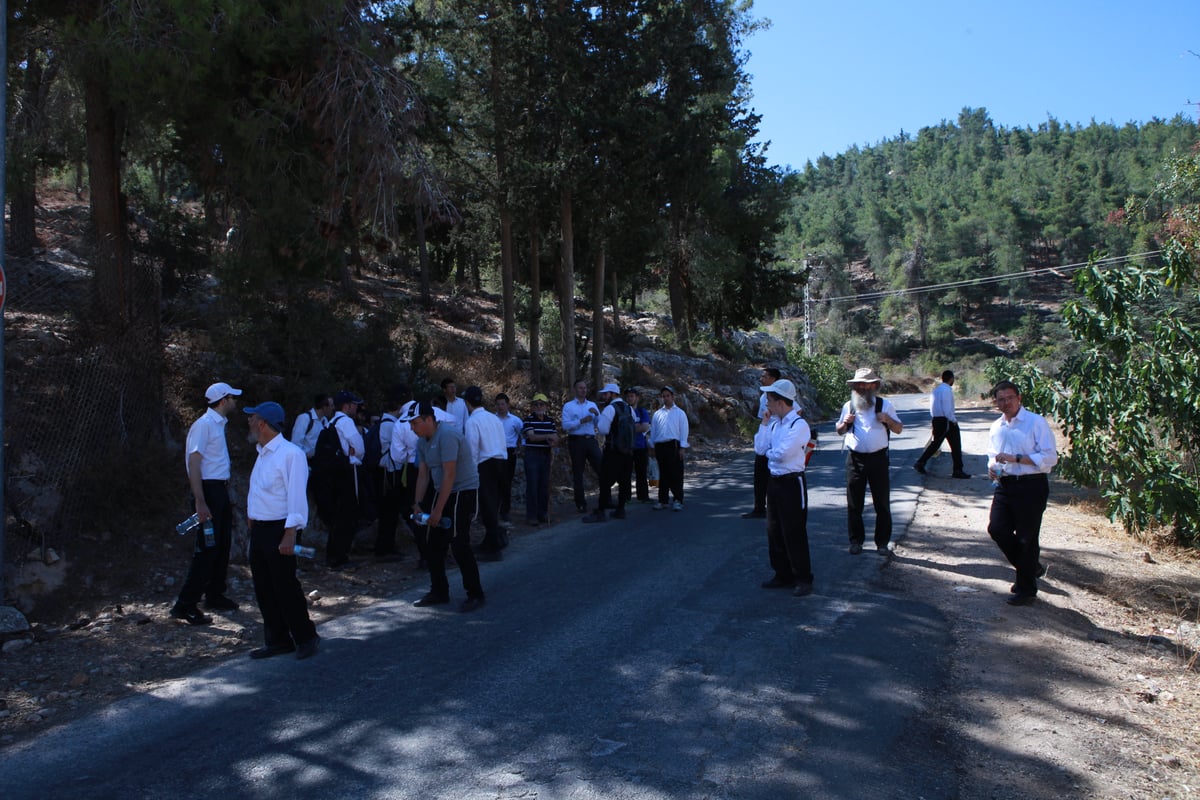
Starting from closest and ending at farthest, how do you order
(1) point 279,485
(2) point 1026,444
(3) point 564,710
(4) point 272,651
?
(3) point 564,710 → (1) point 279,485 → (4) point 272,651 → (2) point 1026,444

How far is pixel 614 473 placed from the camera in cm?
1294

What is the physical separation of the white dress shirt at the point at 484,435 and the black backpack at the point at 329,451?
58.2 inches

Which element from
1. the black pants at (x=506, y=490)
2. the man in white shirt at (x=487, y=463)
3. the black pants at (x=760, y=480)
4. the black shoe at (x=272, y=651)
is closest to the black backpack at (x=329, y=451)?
the man in white shirt at (x=487, y=463)

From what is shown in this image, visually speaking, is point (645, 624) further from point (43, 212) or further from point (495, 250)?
point (495, 250)

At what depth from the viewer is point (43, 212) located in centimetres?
1276

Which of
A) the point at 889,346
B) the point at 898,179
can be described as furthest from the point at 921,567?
the point at 898,179

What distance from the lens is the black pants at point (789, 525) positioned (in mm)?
8070

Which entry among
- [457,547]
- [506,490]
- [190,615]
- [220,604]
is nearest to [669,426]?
[506,490]

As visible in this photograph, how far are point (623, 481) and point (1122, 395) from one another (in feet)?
22.0

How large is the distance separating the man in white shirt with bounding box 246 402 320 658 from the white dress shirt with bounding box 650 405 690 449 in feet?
23.5

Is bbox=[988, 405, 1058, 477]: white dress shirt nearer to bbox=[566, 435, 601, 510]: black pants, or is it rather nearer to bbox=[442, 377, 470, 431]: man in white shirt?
bbox=[442, 377, 470, 431]: man in white shirt

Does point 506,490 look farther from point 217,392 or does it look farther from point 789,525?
point 789,525

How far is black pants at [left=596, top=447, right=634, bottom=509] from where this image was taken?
1280cm

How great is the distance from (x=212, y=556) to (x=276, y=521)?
152cm
